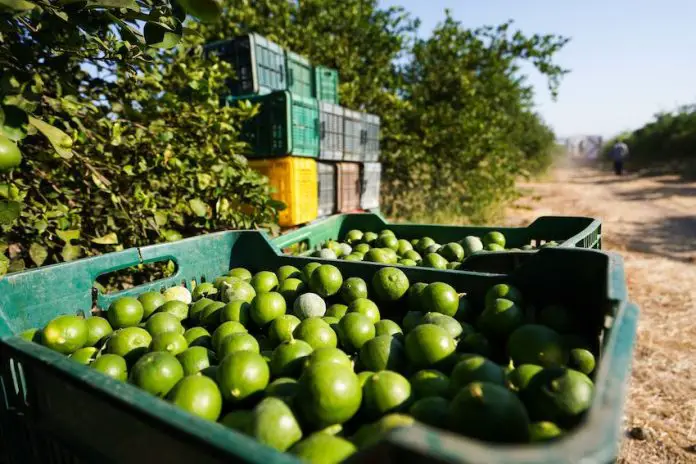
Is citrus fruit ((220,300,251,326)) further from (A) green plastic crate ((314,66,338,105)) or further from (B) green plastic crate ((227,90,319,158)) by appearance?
(A) green plastic crate ((314,66,338,105))

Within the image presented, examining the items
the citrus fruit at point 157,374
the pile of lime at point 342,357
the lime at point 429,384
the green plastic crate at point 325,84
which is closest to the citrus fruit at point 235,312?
the pile of lime at point 342,357

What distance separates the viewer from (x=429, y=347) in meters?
1.74

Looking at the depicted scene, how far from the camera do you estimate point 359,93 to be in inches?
349

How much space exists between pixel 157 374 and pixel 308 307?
2.81 ft

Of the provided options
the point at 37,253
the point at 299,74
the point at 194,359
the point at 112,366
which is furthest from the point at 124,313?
the point at 299,74

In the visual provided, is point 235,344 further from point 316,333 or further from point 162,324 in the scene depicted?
point 162,324

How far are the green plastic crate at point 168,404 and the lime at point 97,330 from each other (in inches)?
7.5

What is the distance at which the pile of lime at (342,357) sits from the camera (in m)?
1.27

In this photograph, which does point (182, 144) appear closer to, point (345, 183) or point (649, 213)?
point (345, 183)

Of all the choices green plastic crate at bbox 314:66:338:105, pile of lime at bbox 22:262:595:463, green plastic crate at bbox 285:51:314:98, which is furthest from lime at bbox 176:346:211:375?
green plastic crate at bbox 314:66:338:105

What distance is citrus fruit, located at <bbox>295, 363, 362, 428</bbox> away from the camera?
4.50 ft

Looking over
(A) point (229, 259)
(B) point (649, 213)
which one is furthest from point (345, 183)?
(B) point (649, 213)

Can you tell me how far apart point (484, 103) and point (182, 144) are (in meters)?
8.21

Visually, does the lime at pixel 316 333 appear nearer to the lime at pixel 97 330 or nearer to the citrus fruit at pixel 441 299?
the citrus fruit at pixel 441 299
